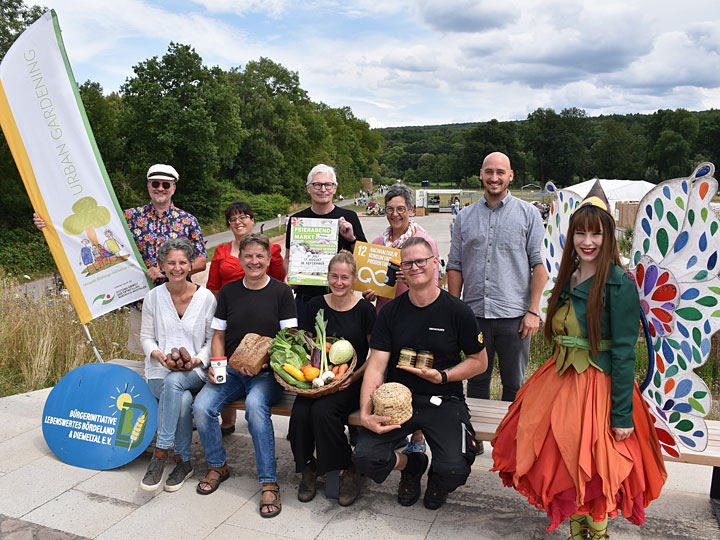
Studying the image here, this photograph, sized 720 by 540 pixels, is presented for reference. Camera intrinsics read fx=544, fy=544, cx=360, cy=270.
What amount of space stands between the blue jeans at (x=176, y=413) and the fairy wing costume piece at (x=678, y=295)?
10.2 ft

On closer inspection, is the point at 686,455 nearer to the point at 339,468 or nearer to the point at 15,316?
the point at 339,468

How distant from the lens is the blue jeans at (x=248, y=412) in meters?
3.79

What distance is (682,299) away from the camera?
306 centimetres

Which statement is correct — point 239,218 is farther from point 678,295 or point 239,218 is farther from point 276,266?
point 678,295

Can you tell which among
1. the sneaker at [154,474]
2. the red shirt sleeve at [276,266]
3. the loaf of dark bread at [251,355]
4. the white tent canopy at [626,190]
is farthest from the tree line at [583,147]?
the sneaker at [154,474]

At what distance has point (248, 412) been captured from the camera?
3.84 meters

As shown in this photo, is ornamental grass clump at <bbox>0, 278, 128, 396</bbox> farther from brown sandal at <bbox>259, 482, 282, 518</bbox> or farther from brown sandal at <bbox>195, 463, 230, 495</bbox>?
brown sandal at <bbox>259, 482, 282, 518</bbox>

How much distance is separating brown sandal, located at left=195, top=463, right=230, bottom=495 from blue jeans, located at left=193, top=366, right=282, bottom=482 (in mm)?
43

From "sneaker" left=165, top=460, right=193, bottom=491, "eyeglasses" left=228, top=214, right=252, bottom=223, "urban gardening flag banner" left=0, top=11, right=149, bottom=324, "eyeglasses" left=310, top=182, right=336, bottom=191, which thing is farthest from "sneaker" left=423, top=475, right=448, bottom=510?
"urban gardening flag banner" left=0, top=11, right=149, bottom=324

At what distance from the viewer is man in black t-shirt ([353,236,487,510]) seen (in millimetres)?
3451

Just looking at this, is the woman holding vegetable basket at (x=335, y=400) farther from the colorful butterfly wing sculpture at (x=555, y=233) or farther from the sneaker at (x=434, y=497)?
the colorful butterfly wing sculpture at (x=555, y=233)

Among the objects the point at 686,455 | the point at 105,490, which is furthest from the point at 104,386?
the point at 686,455

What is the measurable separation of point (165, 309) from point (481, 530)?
2767 millimetres

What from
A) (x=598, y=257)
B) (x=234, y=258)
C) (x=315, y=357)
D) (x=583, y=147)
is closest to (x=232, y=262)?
(x=234, y=258)
